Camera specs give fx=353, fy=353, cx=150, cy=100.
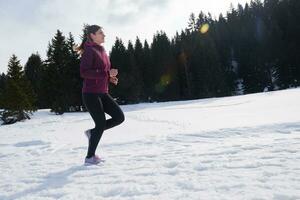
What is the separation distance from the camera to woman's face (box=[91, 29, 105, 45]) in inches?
234

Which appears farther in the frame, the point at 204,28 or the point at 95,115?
the point at 204,28

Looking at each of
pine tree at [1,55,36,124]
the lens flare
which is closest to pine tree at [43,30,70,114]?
pine tree at [1,55,36,124]

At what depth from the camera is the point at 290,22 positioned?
67.2 metres

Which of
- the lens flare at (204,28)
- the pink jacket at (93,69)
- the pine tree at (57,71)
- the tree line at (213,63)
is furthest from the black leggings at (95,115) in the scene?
the lens flare at (204,28)

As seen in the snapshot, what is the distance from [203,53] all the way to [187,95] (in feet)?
27.8

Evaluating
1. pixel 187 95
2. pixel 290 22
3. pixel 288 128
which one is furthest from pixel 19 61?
pixel 290 22

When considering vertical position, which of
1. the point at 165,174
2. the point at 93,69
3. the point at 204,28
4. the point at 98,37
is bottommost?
the point at 165,174

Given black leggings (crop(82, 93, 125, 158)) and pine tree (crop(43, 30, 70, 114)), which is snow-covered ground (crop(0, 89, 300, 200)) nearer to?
black leggings (crop(82, 93, 125, 158))

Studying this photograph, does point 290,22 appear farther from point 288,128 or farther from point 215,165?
point 215,165

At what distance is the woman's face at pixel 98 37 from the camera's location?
593 centimetres

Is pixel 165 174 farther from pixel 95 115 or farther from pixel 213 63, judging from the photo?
pixel 213 63

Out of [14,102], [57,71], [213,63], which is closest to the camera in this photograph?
[14,102]

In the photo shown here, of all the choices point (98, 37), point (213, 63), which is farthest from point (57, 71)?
point (98, 37)

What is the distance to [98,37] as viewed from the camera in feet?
19.5
